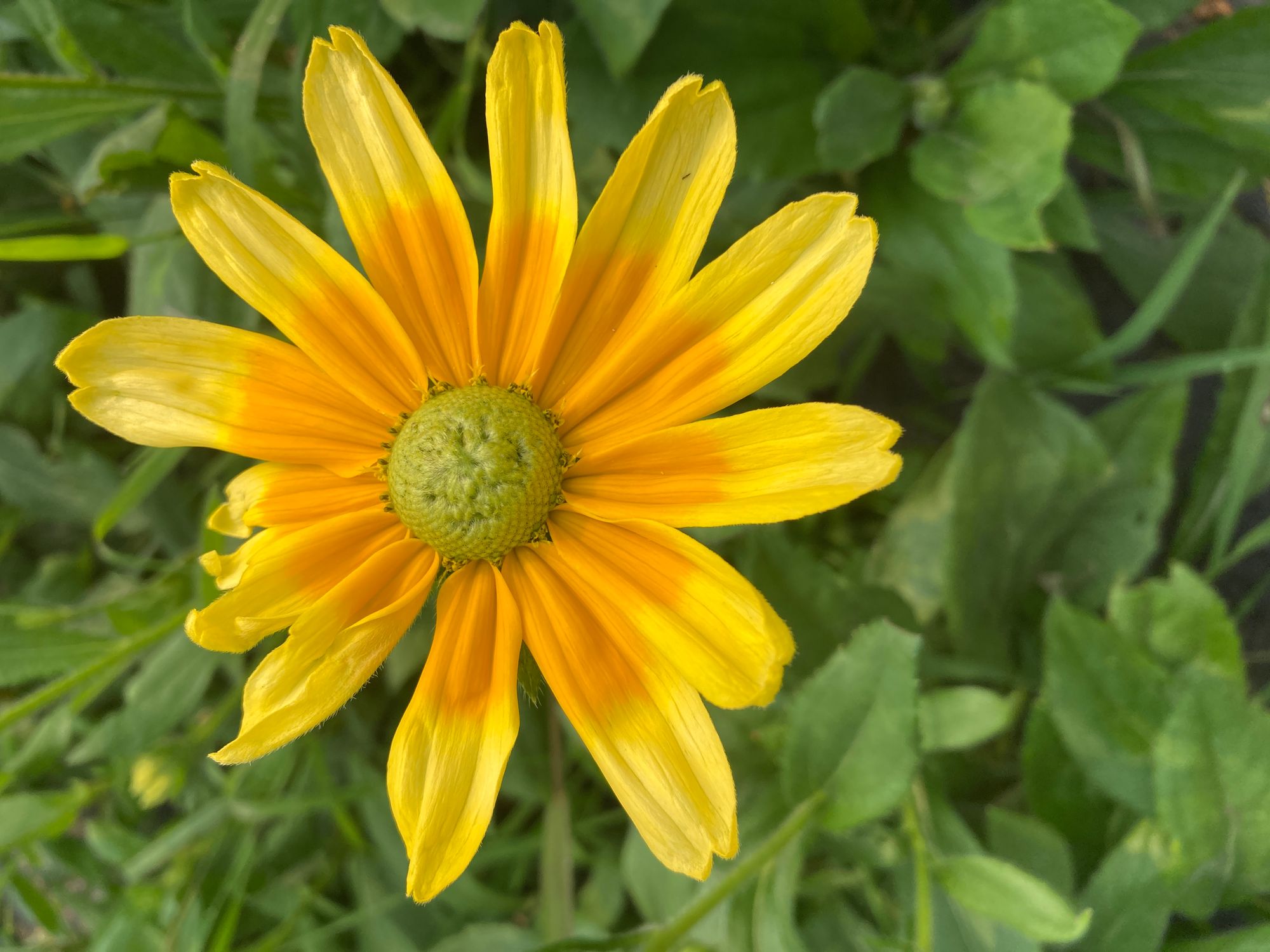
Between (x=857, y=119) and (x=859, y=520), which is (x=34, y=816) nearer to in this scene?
(x=859, y=520)

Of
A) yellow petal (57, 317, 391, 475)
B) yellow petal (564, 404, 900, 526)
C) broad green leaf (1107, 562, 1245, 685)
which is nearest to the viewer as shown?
yellow petal (564, 404, 900, 526)

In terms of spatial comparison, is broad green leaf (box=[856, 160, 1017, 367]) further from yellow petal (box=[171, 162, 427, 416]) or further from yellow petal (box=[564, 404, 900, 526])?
yellow petal (box=[171, 162, 427, 416])

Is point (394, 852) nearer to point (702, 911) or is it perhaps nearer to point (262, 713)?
point (702, 911)

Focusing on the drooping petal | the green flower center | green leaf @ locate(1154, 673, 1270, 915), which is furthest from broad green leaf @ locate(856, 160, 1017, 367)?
the drooping petal

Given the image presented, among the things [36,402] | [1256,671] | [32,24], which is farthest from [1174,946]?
[36,402]

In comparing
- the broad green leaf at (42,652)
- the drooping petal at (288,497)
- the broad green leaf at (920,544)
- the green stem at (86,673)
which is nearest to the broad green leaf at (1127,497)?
the broad green leaf at (920,544)

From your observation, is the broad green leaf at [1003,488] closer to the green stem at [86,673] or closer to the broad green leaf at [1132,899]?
the broad green leaf at [1132,899]
